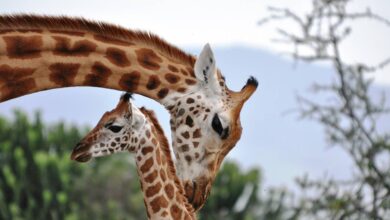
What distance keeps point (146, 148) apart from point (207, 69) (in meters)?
1.02

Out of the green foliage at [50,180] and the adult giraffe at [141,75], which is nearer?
the adult giraffe at [141,75]

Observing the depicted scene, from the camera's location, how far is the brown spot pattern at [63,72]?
5336 mm

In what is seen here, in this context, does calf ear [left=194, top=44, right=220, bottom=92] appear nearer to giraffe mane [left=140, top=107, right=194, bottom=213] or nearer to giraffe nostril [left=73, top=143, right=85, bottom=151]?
giraffe mane [left=140, top=107, right=194, bottom=213]

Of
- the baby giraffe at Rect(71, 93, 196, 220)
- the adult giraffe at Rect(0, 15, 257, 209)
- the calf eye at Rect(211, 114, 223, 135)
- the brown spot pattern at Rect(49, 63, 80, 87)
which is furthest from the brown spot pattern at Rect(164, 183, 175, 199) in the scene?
the brown spot pattern at Rect(49, 63, 80, 87)

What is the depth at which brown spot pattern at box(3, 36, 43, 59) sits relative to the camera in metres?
5.27

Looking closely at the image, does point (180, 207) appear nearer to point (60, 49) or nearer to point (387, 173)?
point (60, 49)

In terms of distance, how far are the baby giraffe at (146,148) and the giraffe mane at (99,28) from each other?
59 cm

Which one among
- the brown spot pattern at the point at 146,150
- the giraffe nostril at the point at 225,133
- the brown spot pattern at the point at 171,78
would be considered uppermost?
the brown spot pattern at the point at 171,78

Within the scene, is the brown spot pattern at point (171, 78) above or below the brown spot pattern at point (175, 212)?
above

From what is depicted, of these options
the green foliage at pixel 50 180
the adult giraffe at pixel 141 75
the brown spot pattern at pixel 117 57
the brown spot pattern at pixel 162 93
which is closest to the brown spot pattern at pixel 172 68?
the adult giraffe at pixel 141 75

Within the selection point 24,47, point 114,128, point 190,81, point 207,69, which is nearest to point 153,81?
point 190,81

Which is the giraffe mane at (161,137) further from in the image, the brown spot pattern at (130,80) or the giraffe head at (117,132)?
the brown spot pattern at (130,80)

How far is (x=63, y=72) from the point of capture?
534 centimetres

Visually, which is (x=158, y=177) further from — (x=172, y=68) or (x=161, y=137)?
(x=172, y=68)
